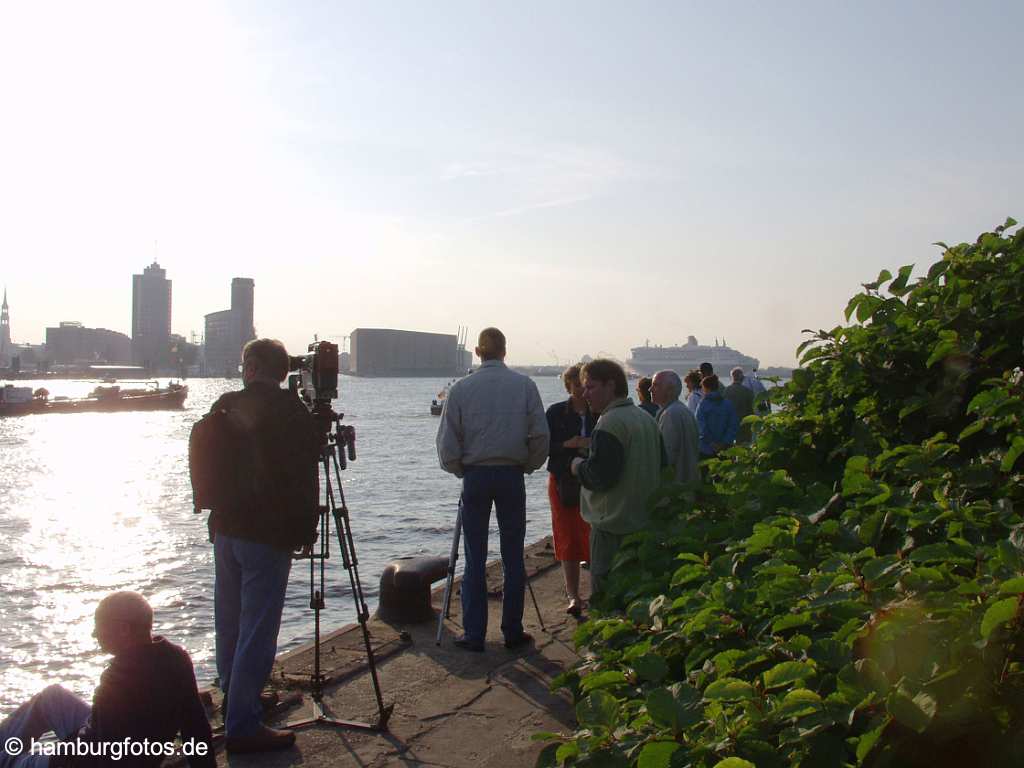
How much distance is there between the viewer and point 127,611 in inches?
139

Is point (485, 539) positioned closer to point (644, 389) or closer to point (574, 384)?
point (574, 384)

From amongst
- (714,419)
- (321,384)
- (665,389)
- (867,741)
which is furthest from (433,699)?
(714,419)

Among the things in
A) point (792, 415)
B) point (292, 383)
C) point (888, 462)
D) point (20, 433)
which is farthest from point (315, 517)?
point (20, 433)

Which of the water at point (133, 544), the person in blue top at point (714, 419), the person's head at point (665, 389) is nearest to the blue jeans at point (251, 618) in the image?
the person's head at point (665, 389)

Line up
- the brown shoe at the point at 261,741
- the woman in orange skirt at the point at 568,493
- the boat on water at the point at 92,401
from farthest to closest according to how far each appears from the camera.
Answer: the boat on water at the point at 92,401 → the woman in orange skirt at the point at 568,493 → the brown shoe at the point at 261,741

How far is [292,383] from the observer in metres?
5.36

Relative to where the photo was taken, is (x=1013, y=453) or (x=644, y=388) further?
(x=644, y=388)

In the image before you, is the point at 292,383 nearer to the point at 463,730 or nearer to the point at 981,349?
the point at 463,730

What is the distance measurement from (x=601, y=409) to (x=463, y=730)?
1834mm

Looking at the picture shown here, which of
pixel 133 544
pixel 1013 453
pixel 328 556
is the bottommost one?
pixel 133 544

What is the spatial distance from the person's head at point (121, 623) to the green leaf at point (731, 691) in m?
2.29

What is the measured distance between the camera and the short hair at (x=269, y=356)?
4688 millimetres

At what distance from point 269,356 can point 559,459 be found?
114 inches

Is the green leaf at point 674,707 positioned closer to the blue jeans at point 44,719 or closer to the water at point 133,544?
the blue jeans at point 44,719
